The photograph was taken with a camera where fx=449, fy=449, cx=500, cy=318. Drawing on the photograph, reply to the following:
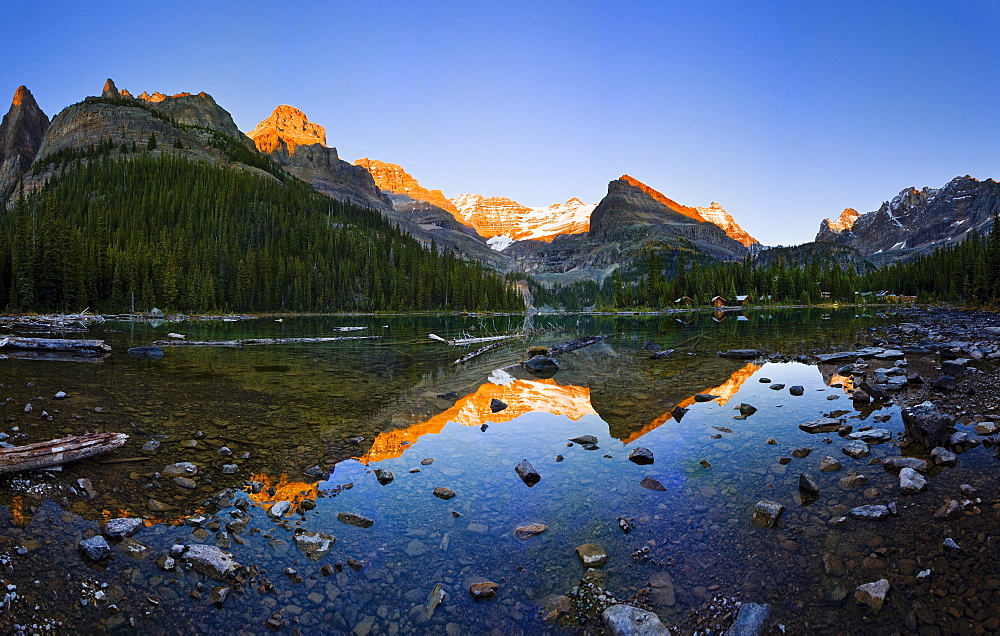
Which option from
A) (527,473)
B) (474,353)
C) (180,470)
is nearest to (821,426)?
(527,473)

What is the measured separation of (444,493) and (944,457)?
12.0m

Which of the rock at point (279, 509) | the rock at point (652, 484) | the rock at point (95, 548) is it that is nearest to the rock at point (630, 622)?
the rock at point (652, 484)

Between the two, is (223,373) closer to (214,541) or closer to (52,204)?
(214,541)

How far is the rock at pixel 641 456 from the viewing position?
12.4 metres

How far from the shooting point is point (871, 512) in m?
8.54

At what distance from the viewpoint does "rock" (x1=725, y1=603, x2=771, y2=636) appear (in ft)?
19.1

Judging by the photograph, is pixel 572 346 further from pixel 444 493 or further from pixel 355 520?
pixel 355 520

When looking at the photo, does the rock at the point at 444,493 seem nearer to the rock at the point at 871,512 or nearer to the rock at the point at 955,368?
the rock at the point at 871,512

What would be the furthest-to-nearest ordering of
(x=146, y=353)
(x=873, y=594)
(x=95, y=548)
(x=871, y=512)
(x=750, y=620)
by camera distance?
1. (x=146, y=353)
2. (x=871, y=512)
3. (x=95, y=548)
4. (x=873, y=594)
5. (x=750, y=620)

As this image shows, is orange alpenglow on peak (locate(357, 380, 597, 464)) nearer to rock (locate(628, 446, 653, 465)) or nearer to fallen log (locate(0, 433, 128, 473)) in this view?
rock (locate(628, 446, 653, 465))

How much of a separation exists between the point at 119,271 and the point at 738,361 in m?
125

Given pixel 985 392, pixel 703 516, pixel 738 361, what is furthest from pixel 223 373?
pixel 985 392

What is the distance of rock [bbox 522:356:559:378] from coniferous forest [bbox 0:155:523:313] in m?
99.9

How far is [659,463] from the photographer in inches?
485
